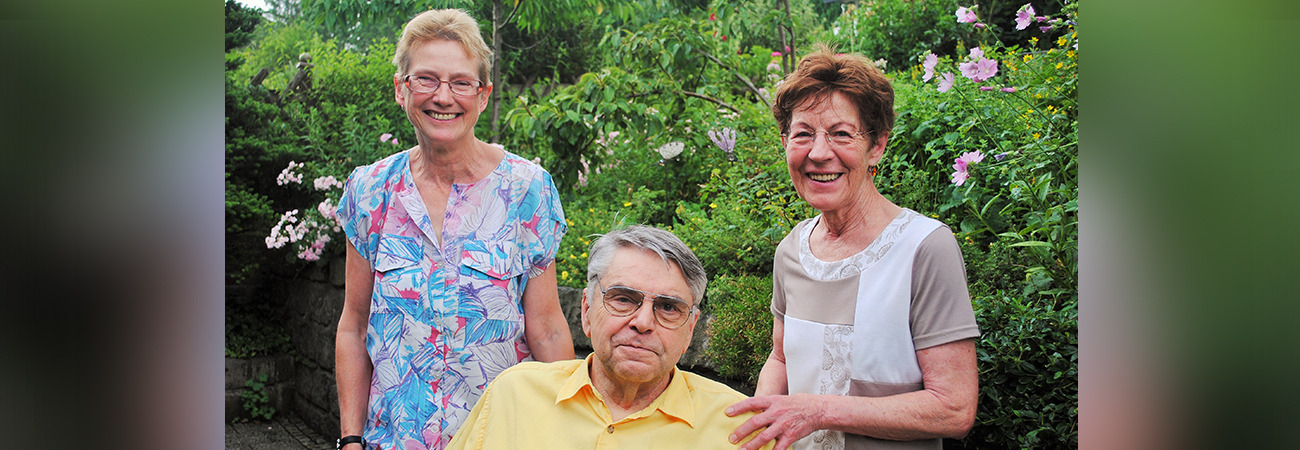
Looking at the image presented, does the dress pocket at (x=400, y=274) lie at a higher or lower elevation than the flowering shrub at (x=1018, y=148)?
lower

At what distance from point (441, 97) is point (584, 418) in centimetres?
78

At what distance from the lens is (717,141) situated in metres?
4.34

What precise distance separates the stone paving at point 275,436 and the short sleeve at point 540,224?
3.57 metres

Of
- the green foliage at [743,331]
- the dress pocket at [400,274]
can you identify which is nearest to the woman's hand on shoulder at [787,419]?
the dress pocket at [400,274]

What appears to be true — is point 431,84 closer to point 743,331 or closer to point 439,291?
point 439,291

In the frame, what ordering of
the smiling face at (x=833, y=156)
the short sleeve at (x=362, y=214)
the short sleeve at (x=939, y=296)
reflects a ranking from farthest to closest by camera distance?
the short sleeve at (x=362, y=214) → the smiling face at (x=833, y=156) → the short sleeve at (x=939, y=296)

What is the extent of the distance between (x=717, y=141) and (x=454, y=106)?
103 inches

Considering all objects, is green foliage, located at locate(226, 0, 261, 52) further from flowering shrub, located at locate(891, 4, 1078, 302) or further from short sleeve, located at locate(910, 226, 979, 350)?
short sleeve, located at locate(910, 226, 979, 350)

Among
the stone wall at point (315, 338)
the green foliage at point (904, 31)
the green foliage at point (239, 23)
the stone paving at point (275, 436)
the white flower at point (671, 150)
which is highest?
the green foliage at point (904, 31)

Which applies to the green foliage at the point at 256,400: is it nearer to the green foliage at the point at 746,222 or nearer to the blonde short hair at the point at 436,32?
the green foliage at the point at 746,222

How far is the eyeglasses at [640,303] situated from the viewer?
1686mm

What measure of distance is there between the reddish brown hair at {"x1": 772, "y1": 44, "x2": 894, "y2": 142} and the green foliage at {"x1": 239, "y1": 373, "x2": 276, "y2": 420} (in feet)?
16.1
